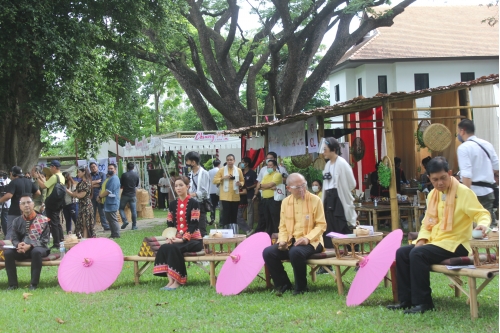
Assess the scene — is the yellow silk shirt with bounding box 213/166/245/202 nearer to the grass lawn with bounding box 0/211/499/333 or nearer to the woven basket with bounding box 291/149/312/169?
the woven basket with bounding box 291/149/312/169

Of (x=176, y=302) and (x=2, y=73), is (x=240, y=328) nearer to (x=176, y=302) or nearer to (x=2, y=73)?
(x=176, y=302)

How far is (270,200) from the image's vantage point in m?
13.5

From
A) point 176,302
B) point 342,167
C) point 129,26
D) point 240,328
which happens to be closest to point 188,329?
point 240,328

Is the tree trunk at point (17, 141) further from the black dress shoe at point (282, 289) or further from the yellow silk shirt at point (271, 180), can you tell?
the black dress shoe at point (282, 289)

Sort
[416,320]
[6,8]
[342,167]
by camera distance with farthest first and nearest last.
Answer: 1. [6,8]
2. [342,167]
3. [416,320]

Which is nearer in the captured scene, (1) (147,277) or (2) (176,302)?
(2) (176,302)

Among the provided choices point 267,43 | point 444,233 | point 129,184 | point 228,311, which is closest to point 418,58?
point 267,43

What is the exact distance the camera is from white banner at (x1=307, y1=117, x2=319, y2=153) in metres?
13.9

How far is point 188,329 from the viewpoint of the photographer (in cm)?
624

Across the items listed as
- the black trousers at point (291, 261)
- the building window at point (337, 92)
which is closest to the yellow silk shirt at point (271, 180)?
the black trousers at point (291, 261)

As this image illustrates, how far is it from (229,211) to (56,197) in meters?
→ 3.41

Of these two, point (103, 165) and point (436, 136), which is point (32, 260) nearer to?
point (436, 136)

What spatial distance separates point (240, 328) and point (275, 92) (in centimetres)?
1522

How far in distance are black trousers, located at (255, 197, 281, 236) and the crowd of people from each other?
20 mm
